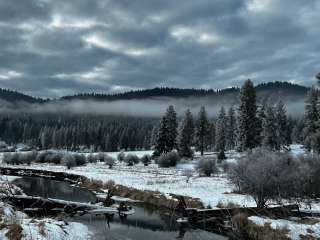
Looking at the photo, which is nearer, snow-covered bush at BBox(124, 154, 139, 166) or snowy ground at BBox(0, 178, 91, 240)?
snowy ground at BBox(0, 178, 91, 240)

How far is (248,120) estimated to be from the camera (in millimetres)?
59875

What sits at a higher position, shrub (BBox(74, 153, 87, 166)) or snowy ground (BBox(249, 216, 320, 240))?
snowy ground (BBox(249, 216, 320, 240))

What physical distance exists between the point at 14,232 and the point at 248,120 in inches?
2076

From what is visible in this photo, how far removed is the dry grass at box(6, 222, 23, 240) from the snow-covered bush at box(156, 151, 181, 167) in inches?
2118

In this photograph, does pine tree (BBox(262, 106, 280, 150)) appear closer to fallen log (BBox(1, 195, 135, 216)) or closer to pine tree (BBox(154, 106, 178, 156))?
pine tree (BBox(154, 106, 178, 156))

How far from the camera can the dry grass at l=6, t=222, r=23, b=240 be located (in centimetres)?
1086

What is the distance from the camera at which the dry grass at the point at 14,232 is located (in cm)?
1086

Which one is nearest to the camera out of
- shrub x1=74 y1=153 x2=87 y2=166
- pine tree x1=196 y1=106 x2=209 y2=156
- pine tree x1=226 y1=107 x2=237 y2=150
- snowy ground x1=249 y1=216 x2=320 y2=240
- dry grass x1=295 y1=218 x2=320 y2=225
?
snowy ground x1=249 y1=216 x2=320 y2=240

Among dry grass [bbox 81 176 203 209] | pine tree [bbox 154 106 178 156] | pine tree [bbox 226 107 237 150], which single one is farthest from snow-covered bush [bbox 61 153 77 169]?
pine tree [bbox 226 107 237 150]

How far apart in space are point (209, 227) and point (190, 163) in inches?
1874

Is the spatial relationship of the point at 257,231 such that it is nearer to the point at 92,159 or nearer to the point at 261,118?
the point at 261,118

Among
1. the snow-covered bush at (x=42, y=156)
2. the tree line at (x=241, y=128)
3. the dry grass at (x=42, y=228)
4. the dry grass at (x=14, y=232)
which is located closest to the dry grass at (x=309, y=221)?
the dry grass at (x=42, y=228)

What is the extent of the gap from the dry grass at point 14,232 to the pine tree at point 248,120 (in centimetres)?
5051

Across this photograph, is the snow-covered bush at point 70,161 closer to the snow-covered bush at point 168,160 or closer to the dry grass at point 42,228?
the snow-covered bush at point 168,160
